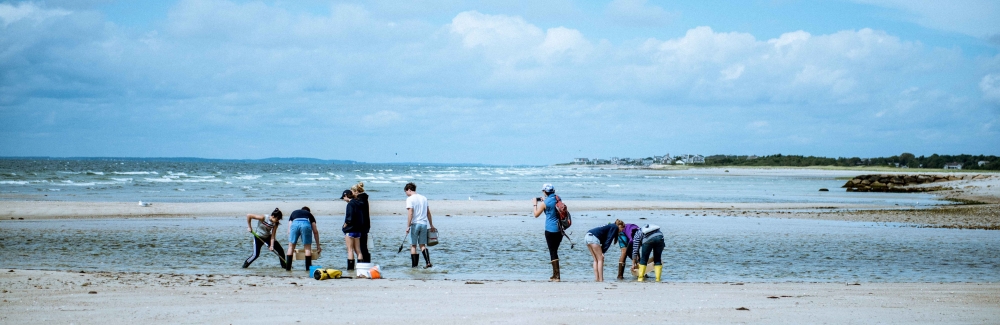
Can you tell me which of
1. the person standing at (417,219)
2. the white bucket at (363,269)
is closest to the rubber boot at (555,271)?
the person standing at (417,219)

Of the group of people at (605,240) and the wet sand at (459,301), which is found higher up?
the group of people at (605,240)

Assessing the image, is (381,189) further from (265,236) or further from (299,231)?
(299,231)

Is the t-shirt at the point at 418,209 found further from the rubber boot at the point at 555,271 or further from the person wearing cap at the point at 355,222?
the rubber boot at the point at 555,271

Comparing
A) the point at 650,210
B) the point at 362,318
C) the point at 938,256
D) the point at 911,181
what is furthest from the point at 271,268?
the point at 911,181

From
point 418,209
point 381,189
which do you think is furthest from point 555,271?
point 381,189

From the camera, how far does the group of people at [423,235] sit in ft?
39.8

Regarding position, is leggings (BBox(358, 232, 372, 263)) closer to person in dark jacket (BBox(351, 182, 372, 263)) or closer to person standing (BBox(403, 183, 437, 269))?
person in dark jacket (BBox(351, 182, 372, 263))

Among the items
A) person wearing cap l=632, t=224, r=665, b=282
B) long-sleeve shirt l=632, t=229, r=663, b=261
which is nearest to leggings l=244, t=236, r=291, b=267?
long-sleeve shirt l=632, t=229, r=663, b=261

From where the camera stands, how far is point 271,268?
43.5 ft

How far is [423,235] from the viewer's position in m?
13.4

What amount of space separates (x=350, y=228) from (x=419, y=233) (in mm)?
1282

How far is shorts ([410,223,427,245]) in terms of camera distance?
13398 millimetres

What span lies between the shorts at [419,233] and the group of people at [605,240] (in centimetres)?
227

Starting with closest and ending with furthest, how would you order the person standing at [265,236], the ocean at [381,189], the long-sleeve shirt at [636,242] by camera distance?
1. the long-sleeve shirt at [636,242]
2. the person standing at [265,236]
3. the ocean at [381,189]
